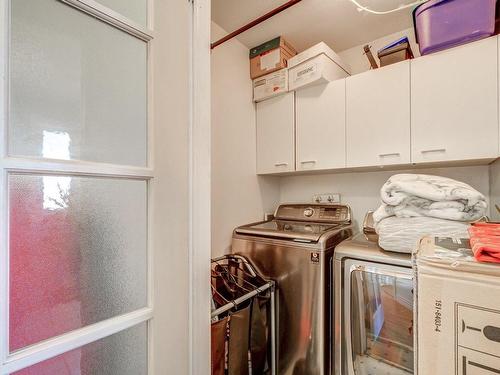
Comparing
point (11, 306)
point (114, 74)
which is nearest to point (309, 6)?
point (114, 74)

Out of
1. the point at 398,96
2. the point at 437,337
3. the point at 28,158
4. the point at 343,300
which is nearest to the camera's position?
the point at 437,337

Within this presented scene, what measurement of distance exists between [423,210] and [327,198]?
1.00 m

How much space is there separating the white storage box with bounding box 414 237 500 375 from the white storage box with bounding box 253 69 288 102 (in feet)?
6.08

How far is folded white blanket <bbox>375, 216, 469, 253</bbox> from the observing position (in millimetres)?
1081

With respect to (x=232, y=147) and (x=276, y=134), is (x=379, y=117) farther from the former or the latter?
(x=232, y=147)

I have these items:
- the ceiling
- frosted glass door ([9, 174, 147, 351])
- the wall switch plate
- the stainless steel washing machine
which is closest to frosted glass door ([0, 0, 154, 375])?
Result: frosted glass door ([9, 174, 147, 351])

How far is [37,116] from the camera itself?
1.87 feet

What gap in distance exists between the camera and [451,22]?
1.35 meters

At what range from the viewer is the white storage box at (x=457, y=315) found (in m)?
0.39

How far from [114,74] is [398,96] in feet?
5.43

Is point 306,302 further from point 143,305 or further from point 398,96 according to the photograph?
point 398,96

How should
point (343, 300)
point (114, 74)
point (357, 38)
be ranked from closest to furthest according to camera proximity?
point (114, 74) → point (343, 300) → point (357, 38)

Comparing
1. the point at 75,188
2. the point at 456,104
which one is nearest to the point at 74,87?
the point at 75,188

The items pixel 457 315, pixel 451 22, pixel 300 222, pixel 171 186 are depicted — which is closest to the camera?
pixel 457 315
